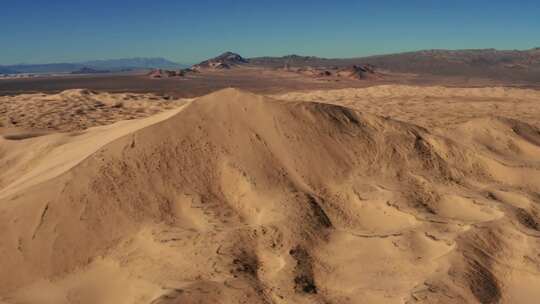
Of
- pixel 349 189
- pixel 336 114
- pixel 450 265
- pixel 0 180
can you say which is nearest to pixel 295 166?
pixel 349 189

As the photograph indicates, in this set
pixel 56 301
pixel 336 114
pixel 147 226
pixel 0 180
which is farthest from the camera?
pixel 0 180

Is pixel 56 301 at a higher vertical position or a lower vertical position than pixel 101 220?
lower

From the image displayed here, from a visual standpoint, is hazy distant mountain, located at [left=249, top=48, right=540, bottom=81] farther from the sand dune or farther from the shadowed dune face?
the shadowed dune face

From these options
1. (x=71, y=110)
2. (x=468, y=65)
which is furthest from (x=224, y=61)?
(x=71, y=110)

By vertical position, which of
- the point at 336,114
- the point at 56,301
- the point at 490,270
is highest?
the point at 336,114

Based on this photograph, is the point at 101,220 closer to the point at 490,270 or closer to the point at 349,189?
the point at 349,189

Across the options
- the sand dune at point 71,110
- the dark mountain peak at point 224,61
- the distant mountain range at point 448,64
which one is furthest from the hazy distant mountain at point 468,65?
the sand dune at point 71,110

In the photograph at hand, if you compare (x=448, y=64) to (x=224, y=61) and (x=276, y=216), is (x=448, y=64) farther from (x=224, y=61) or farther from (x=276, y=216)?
(x=276, y=216)

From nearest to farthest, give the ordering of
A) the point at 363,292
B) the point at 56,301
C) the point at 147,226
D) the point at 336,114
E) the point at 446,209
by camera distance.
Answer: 1. the point at 363,292
2. the point at 56,301
3. the point at 147,226
4. the point at 446,209
5. the point at 336,114
